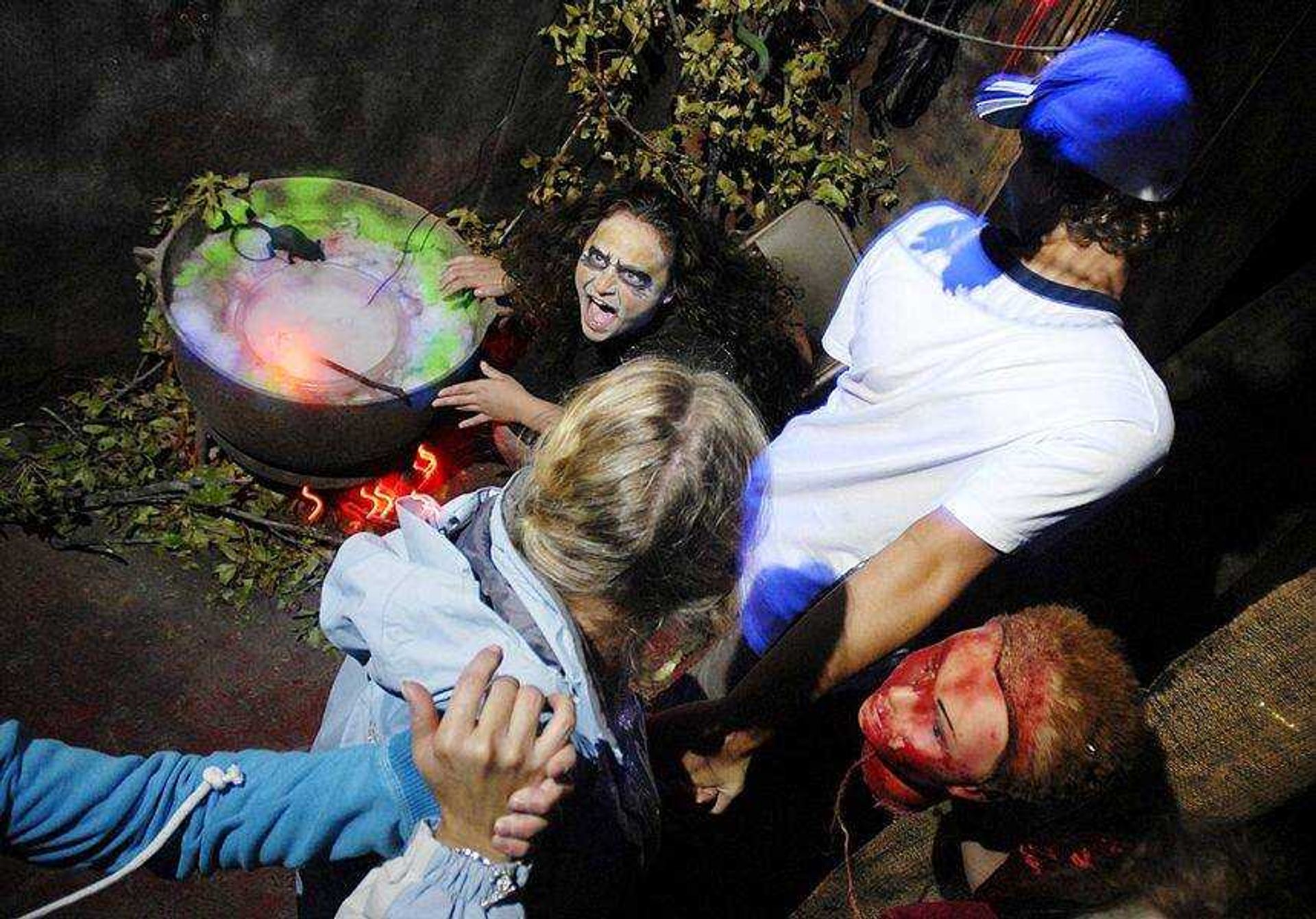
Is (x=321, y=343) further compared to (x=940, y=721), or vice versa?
(x=321, y=343)

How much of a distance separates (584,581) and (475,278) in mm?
2576

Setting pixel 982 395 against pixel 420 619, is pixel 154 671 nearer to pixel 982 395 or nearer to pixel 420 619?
pixel 420 619

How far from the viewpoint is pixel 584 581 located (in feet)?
5.85

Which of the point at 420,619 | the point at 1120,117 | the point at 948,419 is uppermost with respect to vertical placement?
the point at 1120,117

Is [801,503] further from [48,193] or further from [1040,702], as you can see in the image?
[48,193]

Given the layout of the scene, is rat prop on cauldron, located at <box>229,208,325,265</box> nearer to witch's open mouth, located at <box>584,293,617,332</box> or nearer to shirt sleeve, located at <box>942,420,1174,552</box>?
witch's open mouth, located at <box>584,293,617,332</box>

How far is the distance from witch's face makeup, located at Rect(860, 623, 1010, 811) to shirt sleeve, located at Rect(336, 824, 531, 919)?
4.75ft

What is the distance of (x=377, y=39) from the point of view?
4371 mm

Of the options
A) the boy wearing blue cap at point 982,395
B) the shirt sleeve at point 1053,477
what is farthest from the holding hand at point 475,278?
the shirt sleeve at point 1053,477

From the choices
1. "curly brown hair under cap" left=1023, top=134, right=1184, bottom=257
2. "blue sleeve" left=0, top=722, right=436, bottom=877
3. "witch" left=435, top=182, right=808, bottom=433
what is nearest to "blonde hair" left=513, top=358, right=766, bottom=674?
"blue sleeve" left=0, top=722, right=436, bottom=877

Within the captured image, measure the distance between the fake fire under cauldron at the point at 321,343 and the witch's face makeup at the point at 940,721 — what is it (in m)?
2.15

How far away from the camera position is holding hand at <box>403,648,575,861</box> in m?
1.43

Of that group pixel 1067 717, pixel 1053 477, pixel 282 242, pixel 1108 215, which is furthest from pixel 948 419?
pixel 282 242

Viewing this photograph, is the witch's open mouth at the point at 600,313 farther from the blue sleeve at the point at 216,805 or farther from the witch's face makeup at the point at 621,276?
the blue sleeve at the point at 216,805
